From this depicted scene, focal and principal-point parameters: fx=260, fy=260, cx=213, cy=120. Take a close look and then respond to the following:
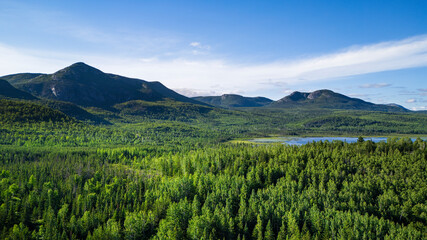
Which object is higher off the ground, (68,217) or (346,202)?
(346,202)

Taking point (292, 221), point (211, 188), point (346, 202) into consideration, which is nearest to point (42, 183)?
point (211, 188)

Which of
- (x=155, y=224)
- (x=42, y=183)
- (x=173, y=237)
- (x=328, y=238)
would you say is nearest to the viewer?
(x=173, y=237)

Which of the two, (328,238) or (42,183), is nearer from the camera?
(328,238)

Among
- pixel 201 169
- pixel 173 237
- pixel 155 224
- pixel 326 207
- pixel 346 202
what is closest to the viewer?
pixel 173 237

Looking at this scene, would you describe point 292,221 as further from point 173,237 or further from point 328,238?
point 173,237

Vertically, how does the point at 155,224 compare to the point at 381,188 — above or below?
below

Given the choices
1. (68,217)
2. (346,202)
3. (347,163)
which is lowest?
(68,217)

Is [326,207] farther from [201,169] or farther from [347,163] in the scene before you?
[201,169]

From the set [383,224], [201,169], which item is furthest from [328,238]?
[201,169]

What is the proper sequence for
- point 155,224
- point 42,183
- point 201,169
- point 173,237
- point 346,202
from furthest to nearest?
1. point 201,169
2. point 42,183
3. point 346,202
4. point 155,224
5. point 173,237
